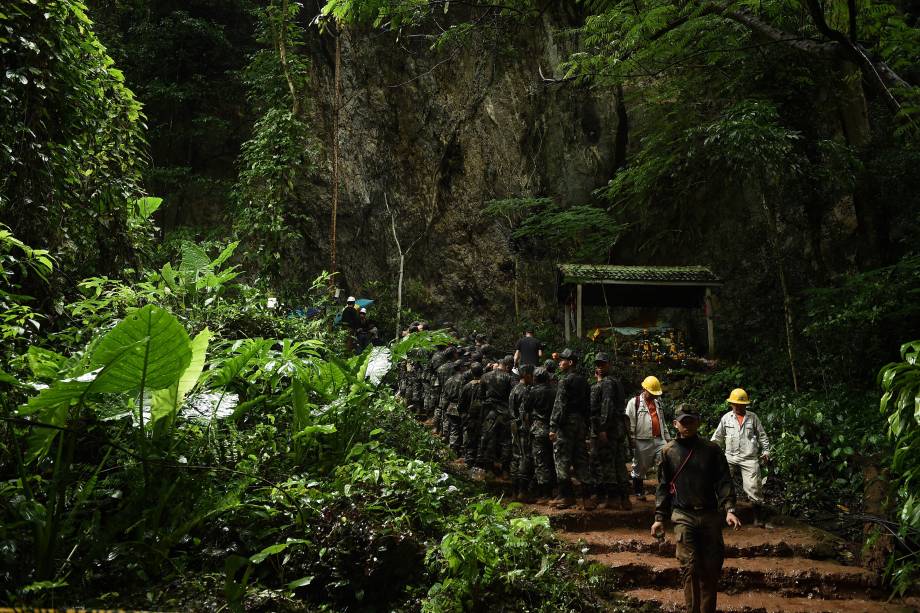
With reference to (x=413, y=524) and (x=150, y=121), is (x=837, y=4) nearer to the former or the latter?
(x=413, y=524)

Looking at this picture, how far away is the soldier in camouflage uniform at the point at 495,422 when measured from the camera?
9016 mm

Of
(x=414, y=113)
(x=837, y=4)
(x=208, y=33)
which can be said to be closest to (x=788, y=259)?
(x=837, y=4)

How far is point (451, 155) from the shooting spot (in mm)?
23141

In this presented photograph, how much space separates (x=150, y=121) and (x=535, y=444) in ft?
68.8

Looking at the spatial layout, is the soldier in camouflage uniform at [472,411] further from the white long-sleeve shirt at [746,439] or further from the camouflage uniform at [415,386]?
the camouflage uniform at [415,386]

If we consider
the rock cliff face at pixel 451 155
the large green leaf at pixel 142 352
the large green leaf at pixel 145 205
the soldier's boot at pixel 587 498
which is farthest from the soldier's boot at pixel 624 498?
the rock cliff face at pixel 451 155

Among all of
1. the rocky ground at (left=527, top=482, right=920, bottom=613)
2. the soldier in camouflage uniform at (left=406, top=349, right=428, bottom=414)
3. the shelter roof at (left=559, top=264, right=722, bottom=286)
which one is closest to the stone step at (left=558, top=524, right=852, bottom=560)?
the rocky ground at (left=527, top=482, right=920, bottom=613)

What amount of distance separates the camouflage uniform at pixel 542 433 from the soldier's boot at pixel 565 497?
0.89 ft

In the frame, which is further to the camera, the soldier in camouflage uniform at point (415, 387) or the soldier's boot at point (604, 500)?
the soldier in camouflage uniform at point (415, 387)

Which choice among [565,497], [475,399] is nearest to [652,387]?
[565,497]

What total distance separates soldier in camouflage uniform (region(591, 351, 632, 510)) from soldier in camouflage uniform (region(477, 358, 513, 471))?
1739mm

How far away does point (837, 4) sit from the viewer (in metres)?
5.50

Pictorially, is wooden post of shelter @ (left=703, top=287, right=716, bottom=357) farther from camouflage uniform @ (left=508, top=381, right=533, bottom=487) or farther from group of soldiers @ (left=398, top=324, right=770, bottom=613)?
camouflage uniform @ (left=508, top=381, right=533, bottom=487)

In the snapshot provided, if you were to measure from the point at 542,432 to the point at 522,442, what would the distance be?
45 centimetres
